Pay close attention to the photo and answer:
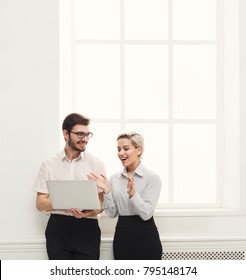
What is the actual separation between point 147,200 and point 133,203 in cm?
13

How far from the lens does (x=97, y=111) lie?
5125mm

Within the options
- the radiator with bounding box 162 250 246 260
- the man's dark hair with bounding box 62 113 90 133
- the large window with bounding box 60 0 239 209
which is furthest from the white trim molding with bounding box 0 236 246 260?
the man's dark hair with bounding box 62 113 90 133

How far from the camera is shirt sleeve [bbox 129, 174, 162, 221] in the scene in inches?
162

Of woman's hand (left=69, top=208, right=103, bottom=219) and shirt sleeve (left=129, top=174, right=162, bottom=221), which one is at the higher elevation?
shirt sleeve (left=129, top=174, right=162, bottom=221)

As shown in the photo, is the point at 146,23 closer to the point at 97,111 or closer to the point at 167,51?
the point at 167,51

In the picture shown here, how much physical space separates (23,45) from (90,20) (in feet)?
2.56

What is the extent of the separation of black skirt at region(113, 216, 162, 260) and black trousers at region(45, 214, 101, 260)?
0.59 feet

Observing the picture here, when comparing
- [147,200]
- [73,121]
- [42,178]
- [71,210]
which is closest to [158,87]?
[73,121]

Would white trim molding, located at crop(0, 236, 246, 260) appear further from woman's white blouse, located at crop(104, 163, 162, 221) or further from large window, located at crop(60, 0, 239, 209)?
large window, located at crop(60, 0, 239, 209)

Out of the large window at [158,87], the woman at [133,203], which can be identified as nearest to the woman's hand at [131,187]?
the woman at [133,203]

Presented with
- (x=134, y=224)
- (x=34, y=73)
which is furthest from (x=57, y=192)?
(x=34, y=73)

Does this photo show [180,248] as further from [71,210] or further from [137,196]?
[71,210]

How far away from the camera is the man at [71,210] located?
4.27 meters

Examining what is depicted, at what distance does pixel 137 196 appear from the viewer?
4.12 metres
